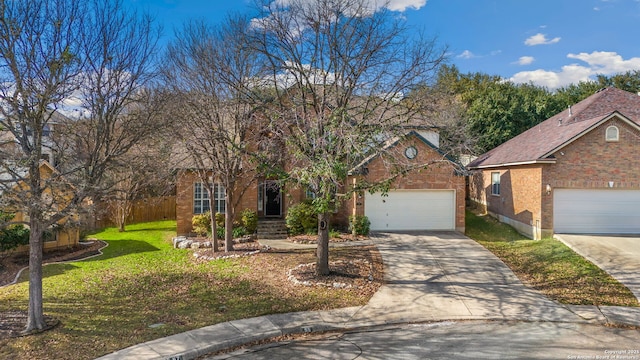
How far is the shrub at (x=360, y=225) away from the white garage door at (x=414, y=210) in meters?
0.93

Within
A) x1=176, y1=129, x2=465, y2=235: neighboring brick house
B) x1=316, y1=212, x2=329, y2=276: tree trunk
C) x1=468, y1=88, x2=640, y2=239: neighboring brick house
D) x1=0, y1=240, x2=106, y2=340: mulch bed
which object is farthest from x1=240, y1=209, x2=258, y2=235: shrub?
x1=468, y1=88, x2=640, y2=239: neighboring brick house

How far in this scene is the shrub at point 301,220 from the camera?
18.1 meters

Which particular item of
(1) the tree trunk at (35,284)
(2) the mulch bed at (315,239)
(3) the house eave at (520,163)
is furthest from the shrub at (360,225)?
(1) the tree trunk at (35,284)

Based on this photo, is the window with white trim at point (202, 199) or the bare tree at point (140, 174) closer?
the bare tree at point (140, 174)

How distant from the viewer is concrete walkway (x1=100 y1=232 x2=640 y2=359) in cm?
745

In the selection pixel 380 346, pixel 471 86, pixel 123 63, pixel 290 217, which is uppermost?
pixel 471 86

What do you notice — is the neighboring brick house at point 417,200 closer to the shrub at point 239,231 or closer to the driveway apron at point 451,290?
the shrub at point 239,231

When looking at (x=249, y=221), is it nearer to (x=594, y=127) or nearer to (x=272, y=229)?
(x=272, y=229)

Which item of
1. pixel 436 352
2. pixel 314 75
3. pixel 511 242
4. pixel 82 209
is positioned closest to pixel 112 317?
pixel 82 209

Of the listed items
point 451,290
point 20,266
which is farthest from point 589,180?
point 20,266

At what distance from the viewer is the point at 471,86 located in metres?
38.4

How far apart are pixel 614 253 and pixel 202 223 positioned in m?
16.5

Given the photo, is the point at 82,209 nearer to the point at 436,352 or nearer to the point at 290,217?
the point at 436,352

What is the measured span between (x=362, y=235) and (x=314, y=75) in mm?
8099
